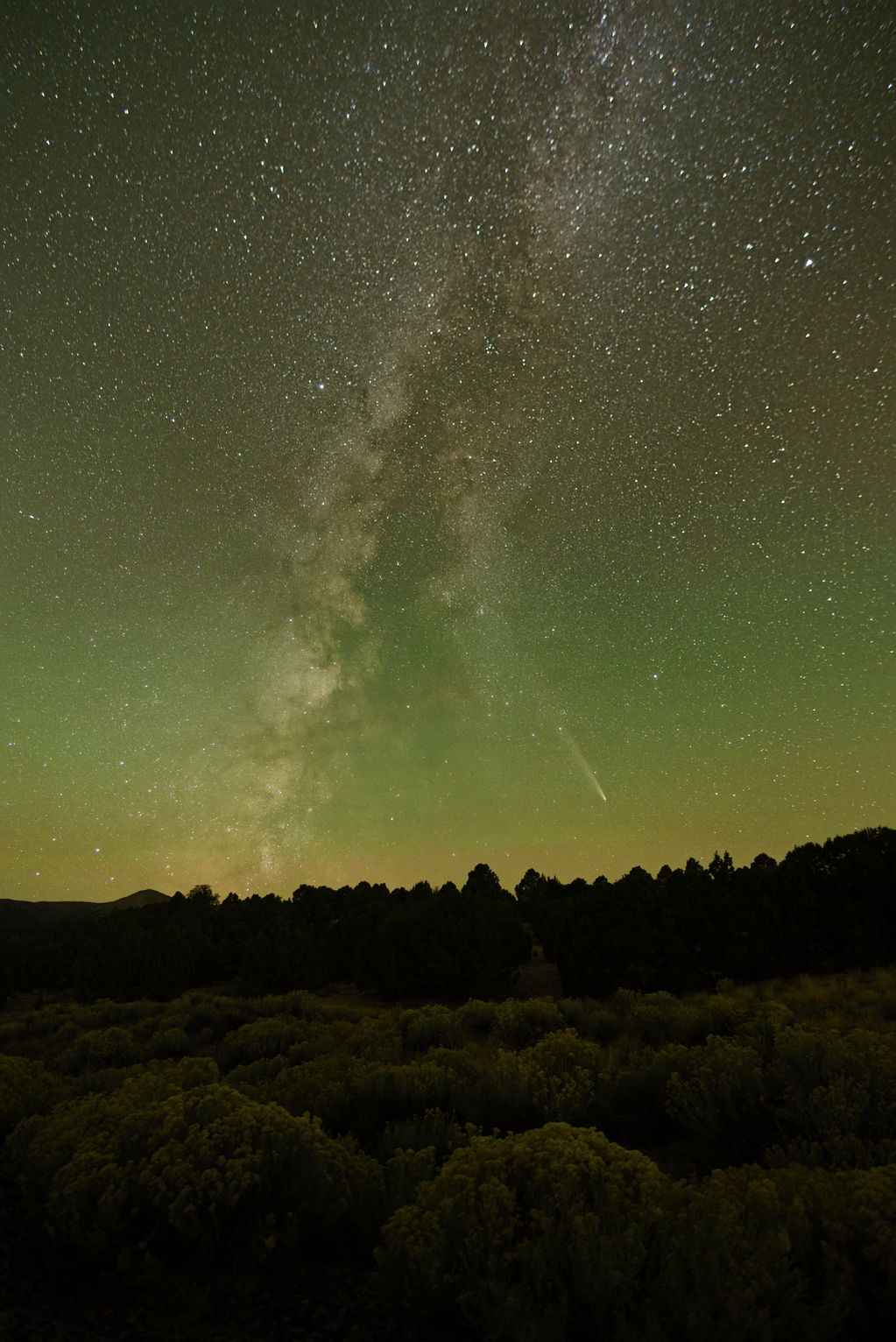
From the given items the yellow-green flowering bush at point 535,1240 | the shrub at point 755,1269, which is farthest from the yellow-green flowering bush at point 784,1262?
the yellow-green flowering bush at point 535,1240

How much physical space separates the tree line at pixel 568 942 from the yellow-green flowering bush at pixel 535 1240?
Result: 14209 millimetres

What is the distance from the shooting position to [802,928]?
707 inches

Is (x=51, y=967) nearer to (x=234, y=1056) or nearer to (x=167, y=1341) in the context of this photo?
(x=234, y=1056)

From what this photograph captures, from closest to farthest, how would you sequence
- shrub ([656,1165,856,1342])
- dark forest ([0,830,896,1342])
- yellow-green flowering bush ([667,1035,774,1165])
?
shrub ([656,1165,856,1342]) → dark forest ([0,830,896,1342]) → yellow-green flowering bush ([667,1035,774,1165])

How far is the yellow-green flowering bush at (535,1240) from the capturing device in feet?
10.6

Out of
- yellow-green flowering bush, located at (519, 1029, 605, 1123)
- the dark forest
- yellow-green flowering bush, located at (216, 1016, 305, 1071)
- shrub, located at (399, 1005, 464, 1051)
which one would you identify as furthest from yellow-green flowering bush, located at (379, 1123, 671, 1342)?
yellow-green flowering bush, located at (216, 1016, 305, 1071)

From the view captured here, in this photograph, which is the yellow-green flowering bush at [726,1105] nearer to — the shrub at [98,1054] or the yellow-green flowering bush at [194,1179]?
the yellow-green flowering bush at [194,1179]

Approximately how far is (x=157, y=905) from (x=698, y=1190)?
3951cm

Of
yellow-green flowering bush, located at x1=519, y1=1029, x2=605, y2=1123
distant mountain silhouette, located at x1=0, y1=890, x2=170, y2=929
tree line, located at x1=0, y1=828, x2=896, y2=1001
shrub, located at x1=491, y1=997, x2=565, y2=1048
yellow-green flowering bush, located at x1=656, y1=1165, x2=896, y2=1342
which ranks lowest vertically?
yellow-green flowering bush, located at x1=656, y1=1165, x2=896, y2=1342

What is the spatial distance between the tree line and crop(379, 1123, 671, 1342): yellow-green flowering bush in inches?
559

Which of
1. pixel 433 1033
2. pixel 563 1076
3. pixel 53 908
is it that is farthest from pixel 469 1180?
pixel 53 908

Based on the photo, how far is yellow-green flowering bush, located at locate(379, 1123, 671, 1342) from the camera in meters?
3.24

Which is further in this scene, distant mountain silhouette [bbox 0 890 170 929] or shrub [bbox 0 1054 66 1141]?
distant mountain silhouette [bbox 0 890 170 929]

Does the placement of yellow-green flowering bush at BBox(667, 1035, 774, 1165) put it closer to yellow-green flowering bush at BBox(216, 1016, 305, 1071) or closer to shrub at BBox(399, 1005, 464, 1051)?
shrub at BBox(399, 1005, 464, 1051)
